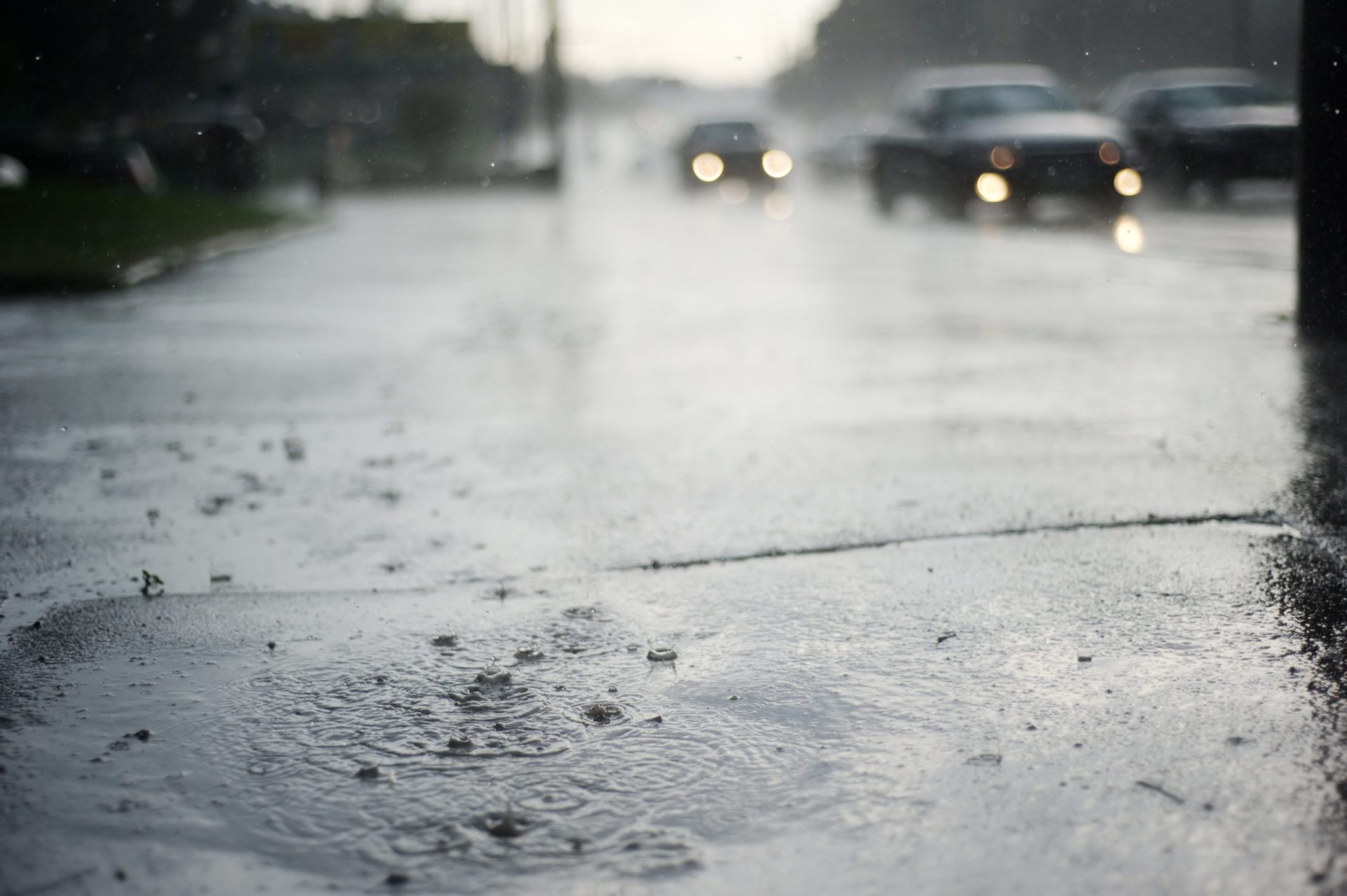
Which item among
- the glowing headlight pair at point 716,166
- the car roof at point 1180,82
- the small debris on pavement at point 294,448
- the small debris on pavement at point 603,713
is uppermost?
the car roof at point 1180,82

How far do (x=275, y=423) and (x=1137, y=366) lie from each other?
4.38m

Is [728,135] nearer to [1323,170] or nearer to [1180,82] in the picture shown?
[1180,82]

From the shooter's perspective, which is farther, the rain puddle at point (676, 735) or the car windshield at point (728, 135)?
the car windshield at point (728, 135)

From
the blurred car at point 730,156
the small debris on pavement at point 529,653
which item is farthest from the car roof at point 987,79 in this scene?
the small debris on pavement at point 529,653

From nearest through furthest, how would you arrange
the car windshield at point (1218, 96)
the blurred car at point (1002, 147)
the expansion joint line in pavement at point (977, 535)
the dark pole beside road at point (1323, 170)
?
the expansion joint line in pavement at point (977, 535)
the dark pole beside road at point (1323, 170)
the blurred car at point (1002, 147)
the car windshield at point (1218, 96)

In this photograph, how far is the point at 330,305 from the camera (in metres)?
12.3

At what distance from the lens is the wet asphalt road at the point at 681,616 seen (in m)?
2.62

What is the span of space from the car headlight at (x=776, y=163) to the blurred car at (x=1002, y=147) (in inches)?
492

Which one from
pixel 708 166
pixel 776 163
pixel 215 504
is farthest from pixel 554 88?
pixel 215 504

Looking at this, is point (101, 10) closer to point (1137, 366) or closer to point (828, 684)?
point (1137, 366)

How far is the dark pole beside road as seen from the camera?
23.8 ft

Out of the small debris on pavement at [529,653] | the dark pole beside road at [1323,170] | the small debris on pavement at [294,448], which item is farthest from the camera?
the dark pole beside road at [1323,170]

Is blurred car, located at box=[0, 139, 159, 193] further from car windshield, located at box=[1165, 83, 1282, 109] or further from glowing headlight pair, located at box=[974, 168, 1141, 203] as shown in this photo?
car windshield, located at box=[1165, 83, 1282, 109]

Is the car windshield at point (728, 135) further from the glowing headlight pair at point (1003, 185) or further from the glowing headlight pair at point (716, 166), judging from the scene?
the glowing headlight pair at point (1003, 185)
